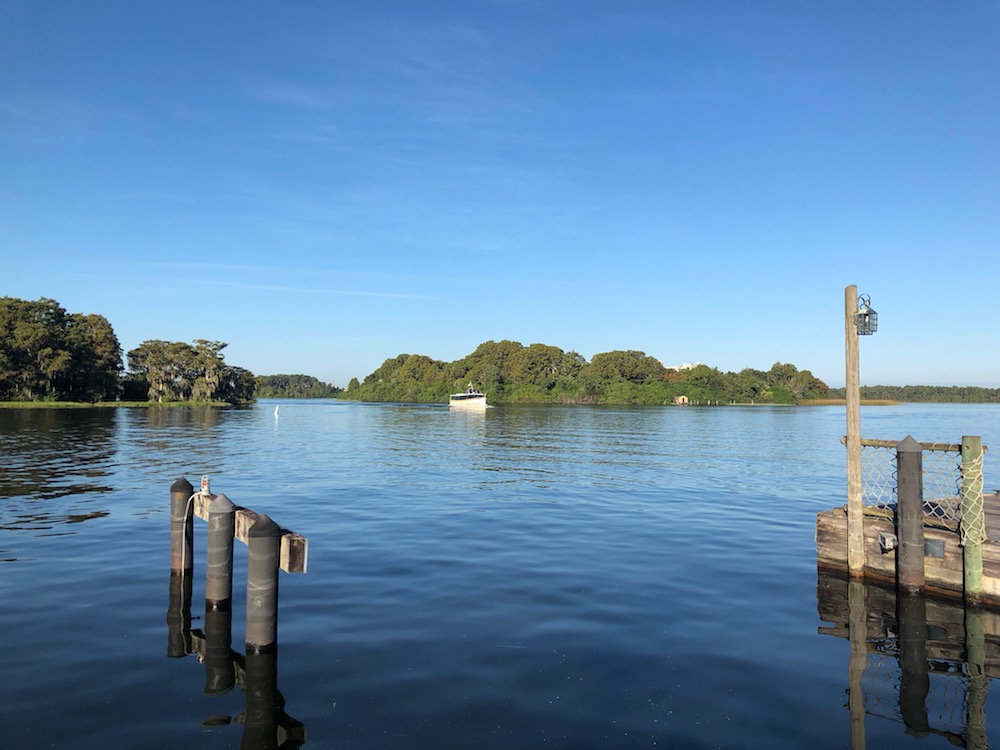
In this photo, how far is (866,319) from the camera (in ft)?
42.9

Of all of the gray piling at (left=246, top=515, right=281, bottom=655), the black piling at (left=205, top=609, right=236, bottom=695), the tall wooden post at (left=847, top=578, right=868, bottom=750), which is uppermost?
the gray piling at (left=246, top=515, right=281, bottom=655)

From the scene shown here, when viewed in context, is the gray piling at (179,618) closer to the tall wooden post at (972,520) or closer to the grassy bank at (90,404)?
the tall wooden post at (972,520)

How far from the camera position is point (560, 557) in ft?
50.9

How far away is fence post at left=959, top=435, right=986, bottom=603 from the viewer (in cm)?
1123

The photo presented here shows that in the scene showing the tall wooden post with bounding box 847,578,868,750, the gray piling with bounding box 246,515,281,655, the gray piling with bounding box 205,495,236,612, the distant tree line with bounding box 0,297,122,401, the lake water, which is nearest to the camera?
the lake water

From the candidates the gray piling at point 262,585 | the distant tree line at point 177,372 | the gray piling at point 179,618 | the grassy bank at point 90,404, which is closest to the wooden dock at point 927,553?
the gray piling at point 262,585

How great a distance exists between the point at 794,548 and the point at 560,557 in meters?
6.23

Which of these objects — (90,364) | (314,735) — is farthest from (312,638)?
(90,364)

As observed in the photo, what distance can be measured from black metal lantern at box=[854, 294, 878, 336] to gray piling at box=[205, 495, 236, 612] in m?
11.9

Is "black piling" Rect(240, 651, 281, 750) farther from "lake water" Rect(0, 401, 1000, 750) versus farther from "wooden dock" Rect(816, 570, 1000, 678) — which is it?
"wooden dock" Rect(816, 570, 1000, 678)

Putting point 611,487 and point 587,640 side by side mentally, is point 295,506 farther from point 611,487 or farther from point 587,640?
point 587,640

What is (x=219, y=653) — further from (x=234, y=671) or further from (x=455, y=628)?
(x=455, y=628)

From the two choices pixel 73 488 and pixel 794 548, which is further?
pixel 73 488

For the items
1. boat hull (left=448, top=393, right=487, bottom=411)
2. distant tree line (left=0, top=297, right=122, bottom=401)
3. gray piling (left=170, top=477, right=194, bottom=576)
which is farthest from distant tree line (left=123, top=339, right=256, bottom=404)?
gray piling (left=170, top=477, right=194, bottom=576)
